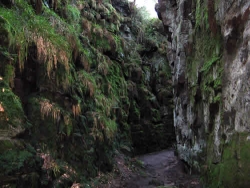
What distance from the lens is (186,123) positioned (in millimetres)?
11867

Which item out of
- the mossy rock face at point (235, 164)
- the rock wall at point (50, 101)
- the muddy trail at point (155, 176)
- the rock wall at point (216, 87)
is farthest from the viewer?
the muddy trail at point (155, 176)

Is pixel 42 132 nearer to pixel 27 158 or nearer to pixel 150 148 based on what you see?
pixel 27 158

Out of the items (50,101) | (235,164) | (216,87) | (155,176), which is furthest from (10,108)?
(155,176)

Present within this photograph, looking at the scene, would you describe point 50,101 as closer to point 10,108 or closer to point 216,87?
point 10,108

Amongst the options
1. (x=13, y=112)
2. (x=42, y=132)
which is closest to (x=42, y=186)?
(x=42, y=132)

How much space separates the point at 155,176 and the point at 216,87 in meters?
5.27

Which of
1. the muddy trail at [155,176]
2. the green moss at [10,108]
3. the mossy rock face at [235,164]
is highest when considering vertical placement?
the green moss at [10,108]

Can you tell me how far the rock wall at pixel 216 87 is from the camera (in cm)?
515

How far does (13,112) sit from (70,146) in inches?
89.6

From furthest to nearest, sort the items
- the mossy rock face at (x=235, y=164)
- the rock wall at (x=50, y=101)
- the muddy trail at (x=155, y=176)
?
the muddy trail at (x=155, y=176)
the rock wall at (x=50, y=101)
the mossy rock face at (x=235, y=164)

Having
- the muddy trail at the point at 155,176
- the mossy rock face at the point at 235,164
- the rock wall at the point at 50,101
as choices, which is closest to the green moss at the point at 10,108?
the rock wall at the point at 50,101

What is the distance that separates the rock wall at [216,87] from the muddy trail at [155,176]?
2.34 ft

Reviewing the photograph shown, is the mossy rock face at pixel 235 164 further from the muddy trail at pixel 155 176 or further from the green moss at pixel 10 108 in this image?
the green moss at pixel 10 108

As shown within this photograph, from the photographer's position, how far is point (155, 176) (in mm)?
10102
